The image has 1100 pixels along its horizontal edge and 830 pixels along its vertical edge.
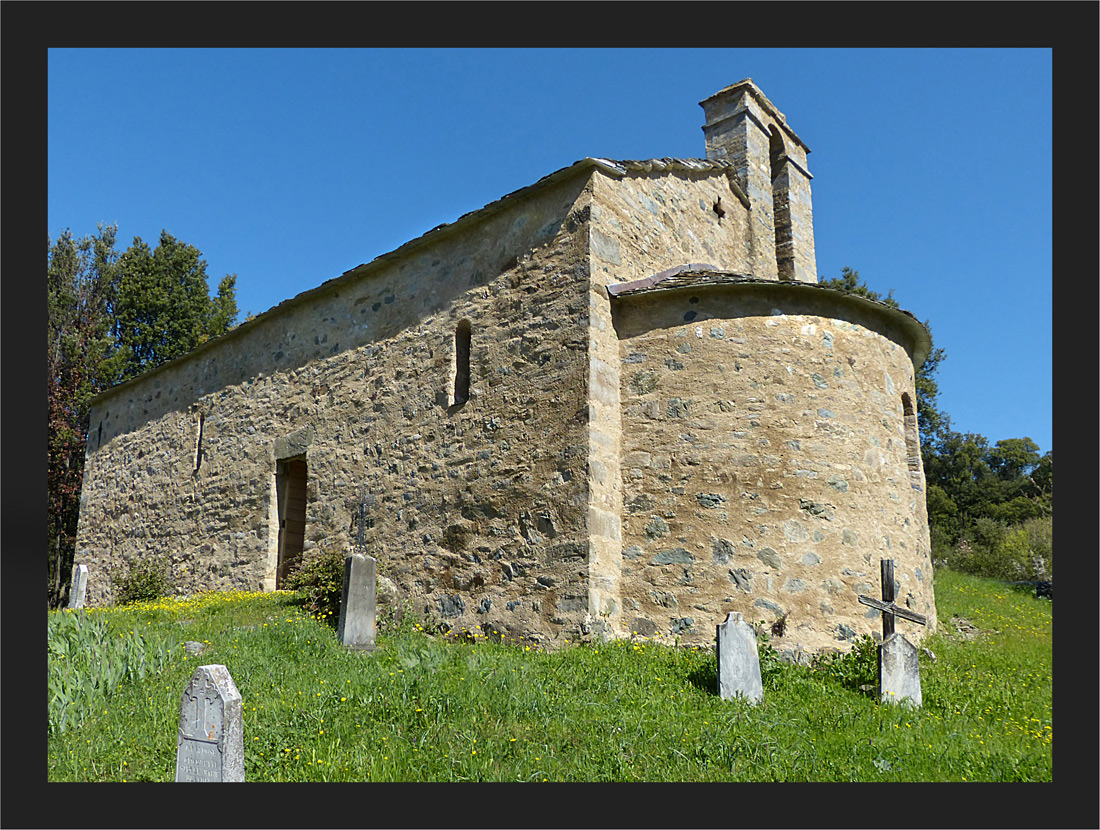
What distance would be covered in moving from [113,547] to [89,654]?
12.1 m

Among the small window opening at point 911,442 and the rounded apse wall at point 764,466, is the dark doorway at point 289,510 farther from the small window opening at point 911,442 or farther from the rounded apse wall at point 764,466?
the small window opening at point 911,442

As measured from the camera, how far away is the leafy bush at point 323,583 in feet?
35.6

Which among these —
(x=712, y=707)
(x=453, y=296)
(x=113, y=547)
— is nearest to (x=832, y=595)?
(x=712, y=707)

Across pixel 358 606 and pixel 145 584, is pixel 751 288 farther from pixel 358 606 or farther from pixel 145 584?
pixel 145 584

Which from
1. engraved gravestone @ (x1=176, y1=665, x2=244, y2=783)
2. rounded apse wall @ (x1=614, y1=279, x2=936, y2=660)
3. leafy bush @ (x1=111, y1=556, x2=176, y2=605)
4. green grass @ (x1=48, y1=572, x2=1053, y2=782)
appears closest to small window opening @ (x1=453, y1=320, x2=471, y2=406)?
rounded apse wall @ (x1=614, y1=279, x2=936, y2=660)

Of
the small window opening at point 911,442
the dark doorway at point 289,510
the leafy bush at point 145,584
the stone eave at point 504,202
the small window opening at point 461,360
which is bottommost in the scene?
the leafy bush at point 145,584

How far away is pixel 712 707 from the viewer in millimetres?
6965

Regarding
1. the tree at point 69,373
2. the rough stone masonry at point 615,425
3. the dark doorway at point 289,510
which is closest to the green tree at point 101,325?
the tree at point 69,373

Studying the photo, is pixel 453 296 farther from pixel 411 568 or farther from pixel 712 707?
pixel 712 707

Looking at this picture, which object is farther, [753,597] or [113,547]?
[113,547]

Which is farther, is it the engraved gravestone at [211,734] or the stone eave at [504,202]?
the stone eave at [504,202]

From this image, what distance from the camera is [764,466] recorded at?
9.55m

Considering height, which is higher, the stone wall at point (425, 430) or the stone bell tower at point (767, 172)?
the stone bell tower at point (767, 172)

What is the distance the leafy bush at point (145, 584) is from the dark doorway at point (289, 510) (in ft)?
9.96
